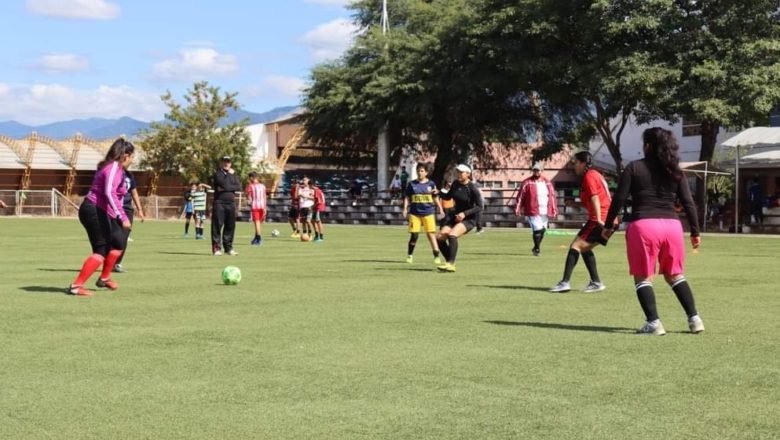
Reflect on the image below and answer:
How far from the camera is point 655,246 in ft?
29.1

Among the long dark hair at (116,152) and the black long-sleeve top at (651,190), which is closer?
the black long-sleeve top at (651,190)

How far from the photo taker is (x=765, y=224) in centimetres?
3553

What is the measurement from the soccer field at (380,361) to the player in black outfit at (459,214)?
168 centimetres

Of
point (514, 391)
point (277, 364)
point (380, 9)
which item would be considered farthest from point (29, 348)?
point (380, 9)

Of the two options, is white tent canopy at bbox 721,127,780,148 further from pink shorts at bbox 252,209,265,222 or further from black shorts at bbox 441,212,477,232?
black shorts at bbox 441,212,477,232

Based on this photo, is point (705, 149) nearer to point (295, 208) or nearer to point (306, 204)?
point (295, 208)

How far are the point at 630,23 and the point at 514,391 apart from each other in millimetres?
30669

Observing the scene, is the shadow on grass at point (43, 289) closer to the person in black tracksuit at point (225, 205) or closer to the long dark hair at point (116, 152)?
the long dark hair at point (116, 152)

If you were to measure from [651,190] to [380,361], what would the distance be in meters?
2.93

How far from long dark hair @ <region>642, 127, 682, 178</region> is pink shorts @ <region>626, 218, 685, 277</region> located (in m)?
0.43

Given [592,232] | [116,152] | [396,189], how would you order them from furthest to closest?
[396,189]
[592,232]
[116,152]

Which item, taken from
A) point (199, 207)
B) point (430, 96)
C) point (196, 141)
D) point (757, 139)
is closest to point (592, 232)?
point (199, 207)

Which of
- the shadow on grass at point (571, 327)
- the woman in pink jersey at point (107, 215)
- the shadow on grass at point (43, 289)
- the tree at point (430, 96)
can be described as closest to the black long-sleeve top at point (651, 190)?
the shadow on grass at point (571, 327)

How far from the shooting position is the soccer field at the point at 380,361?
570 centimetres
